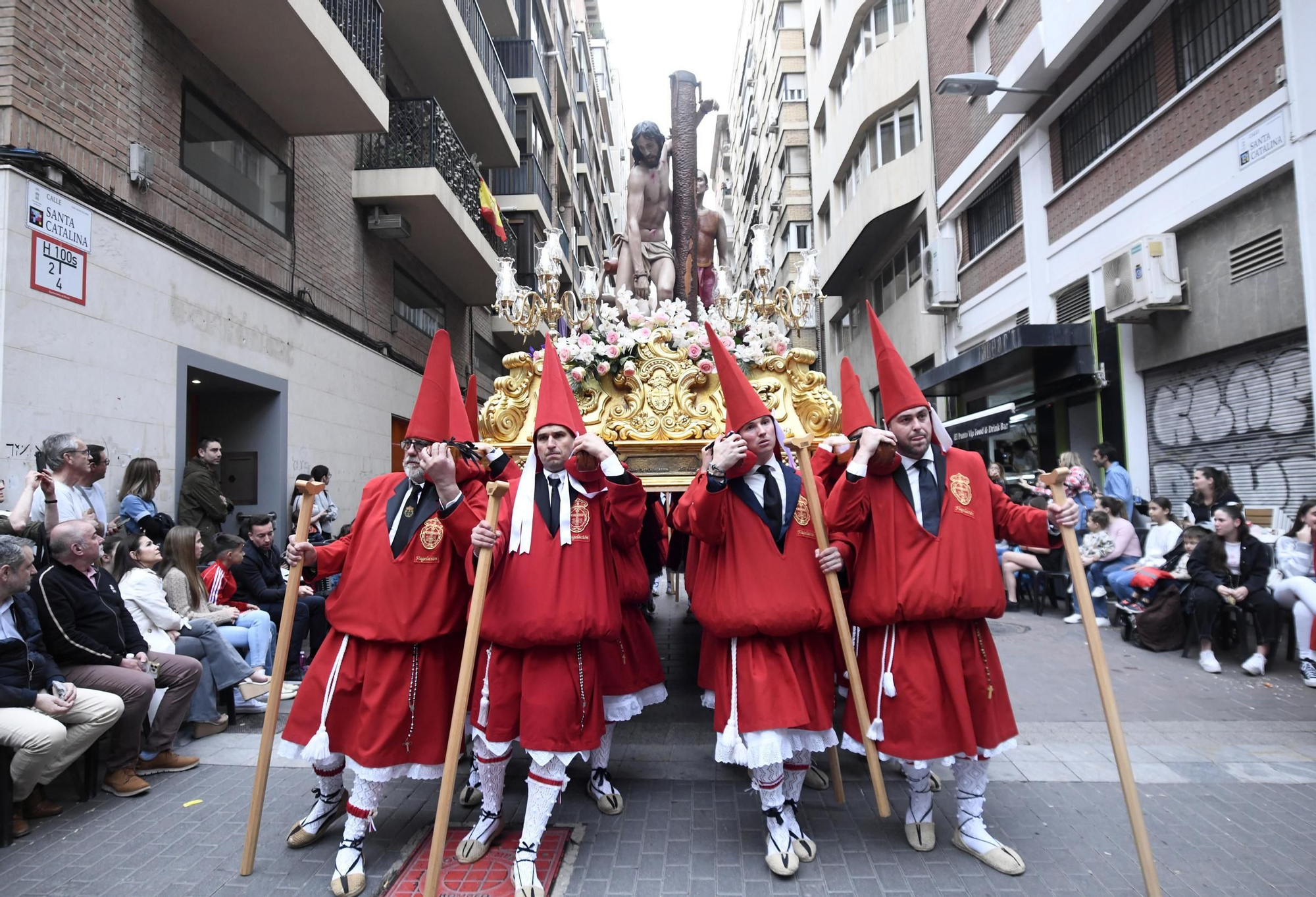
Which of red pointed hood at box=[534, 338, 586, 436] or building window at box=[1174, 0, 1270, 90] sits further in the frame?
building window at box=[1174, 0, 1270, 90]

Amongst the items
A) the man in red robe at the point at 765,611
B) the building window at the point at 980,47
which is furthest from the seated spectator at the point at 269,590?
the building window at the point at 980,47

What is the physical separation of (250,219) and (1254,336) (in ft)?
35.8

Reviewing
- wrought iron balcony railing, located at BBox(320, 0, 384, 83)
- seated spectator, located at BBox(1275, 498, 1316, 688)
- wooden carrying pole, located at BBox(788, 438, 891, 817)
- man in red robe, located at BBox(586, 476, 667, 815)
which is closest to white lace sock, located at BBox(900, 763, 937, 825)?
wooden carrying pole, located at BBox(788, 438, 891, 817)

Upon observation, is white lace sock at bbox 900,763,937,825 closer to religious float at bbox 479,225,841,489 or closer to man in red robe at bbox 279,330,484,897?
man in red robe at bbox 279,330,484,897

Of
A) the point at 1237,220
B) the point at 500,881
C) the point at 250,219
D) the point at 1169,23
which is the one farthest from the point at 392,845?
the point at 1169,23

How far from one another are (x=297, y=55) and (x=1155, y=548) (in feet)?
34.0

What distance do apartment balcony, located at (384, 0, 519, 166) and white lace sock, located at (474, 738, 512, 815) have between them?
39.0 ft

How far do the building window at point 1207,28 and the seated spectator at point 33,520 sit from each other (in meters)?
11.2

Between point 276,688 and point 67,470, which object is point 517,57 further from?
point 276,688

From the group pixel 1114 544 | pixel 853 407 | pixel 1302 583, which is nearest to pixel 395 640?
pixel 853 407

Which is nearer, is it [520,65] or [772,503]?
[772,503]

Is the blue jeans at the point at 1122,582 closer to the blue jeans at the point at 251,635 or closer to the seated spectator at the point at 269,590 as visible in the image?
the seated spectator at the point at 269,590

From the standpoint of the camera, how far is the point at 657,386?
5316 mm

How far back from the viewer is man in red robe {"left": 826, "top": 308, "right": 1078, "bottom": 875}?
3148mm
